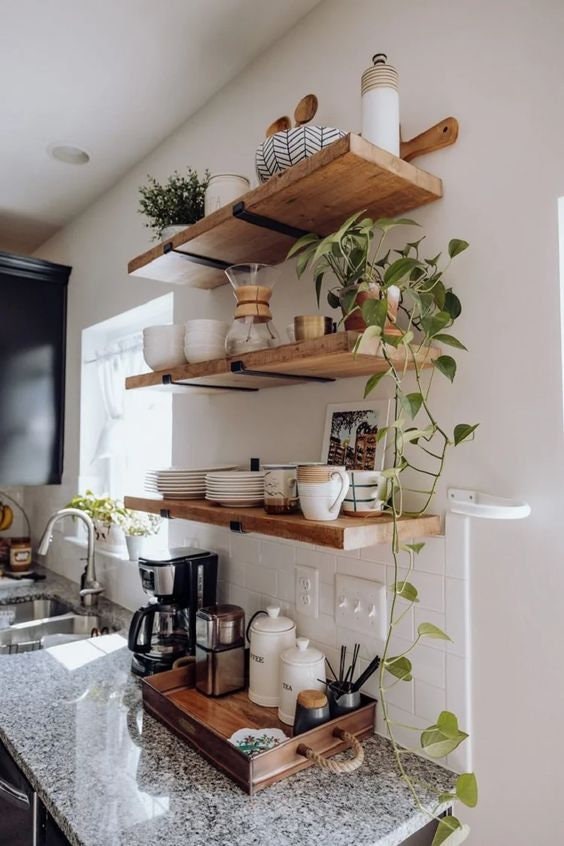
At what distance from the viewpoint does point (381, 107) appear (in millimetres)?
1108

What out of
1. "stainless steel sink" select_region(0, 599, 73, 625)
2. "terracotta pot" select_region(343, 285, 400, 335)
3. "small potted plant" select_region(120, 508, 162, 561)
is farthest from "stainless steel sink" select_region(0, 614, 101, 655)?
"terracotta pot" select_region(343, 285, 400, 335)

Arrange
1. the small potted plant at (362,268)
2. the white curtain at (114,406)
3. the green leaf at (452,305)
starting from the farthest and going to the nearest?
the white curtain at (114,406) → the green leaf at (452,305) → the small potted plant at (362,268)

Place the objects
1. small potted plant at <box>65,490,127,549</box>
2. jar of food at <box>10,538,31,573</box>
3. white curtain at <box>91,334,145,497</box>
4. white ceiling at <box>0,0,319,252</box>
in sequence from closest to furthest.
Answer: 1. white ceiling at <box>0,0,319,252</box>
2. small potted plant at <box>65,490,127,549</box>
3. white curtain at <box>91,334,145,497</box>
4. jar of food at <box>10,538,31,573</box>

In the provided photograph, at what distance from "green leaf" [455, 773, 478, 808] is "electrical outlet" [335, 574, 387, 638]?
0.33 m

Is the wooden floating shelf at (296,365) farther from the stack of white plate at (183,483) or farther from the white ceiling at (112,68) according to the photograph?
the white ceiling at (112,68)

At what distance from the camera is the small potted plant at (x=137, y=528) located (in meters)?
2.13

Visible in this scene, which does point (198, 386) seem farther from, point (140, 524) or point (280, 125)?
point (140, 524)

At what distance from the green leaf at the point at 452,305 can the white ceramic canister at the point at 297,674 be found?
0.72 m

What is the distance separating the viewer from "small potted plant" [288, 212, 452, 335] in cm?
98

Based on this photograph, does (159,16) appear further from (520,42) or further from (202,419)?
(202,419)

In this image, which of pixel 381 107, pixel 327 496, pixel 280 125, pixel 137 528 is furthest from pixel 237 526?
pixel 137 528

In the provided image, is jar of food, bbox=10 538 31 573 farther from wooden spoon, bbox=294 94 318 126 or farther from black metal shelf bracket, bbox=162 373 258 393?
wooden spoon, bbox=294 94 318 126

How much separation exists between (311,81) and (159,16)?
443 millimetres

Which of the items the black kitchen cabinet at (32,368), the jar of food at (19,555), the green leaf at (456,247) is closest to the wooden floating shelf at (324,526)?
the green leaf at (456,247)
